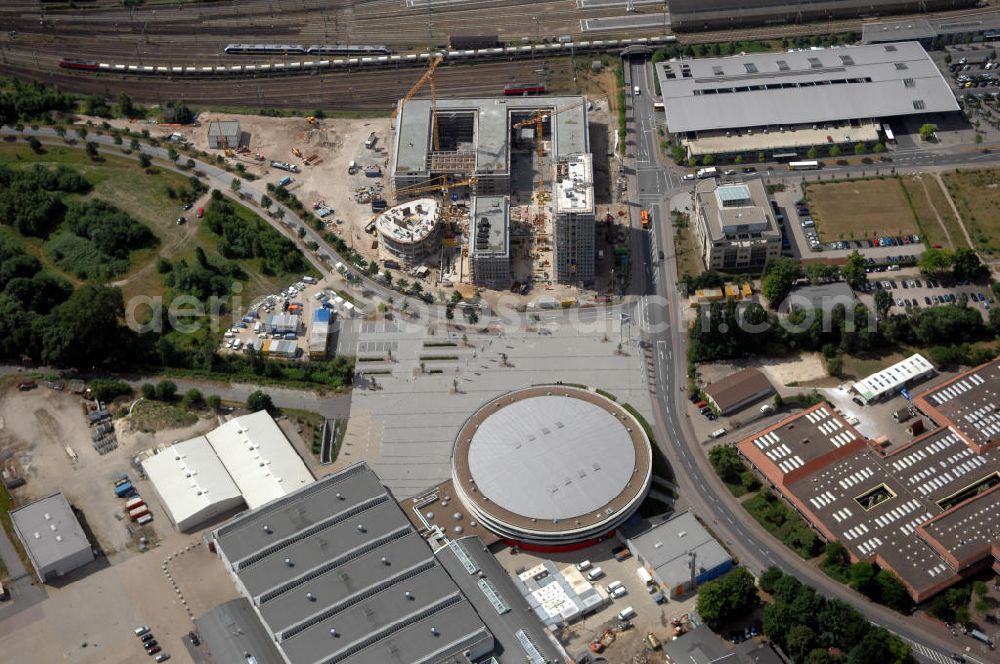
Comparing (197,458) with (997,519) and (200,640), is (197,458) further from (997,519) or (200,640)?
(997,519)

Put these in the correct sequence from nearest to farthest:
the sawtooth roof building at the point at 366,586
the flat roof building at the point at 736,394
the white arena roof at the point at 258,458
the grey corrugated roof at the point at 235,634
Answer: the sawtooth roof building at the point at 366,586 < the grey corrugated roof at the point at 235,634 < the white arena roof at the point at 258,458 < the flat roof building at the point at 736,394

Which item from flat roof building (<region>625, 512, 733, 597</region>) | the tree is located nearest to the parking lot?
flat roof building (<region>625, 512, 733, 597</region>)

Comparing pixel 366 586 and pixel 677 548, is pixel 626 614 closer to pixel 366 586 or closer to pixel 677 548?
pixel 677 548

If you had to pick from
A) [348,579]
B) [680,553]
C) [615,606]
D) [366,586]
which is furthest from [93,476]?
[680,553]

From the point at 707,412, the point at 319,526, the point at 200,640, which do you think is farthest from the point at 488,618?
the point at 707,412

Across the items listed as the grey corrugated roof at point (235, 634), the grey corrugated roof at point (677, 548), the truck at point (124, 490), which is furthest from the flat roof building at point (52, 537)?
the grey corrugated roof at point (677, 548)

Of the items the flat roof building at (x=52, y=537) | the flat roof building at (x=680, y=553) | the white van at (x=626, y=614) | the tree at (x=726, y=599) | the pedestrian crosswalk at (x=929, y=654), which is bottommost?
the pedestrian crosswalk at (x=929, y=654)

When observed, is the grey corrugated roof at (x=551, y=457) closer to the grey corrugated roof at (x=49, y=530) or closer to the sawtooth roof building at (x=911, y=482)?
the sawtooth roof building at (x=911, y=482)

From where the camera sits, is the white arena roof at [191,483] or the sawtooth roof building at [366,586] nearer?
the sawtooth roof building at [366,586]
